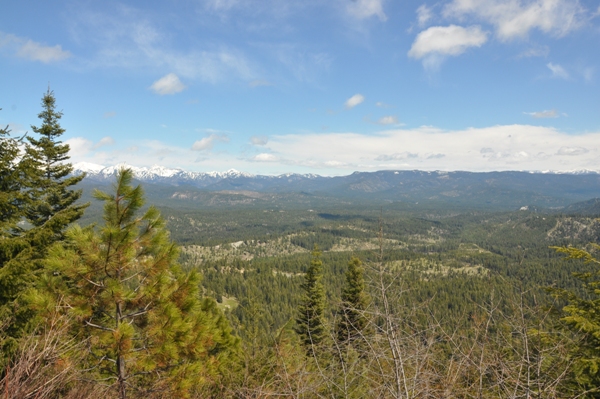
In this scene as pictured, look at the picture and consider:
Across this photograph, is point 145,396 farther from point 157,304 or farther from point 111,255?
point 111,255

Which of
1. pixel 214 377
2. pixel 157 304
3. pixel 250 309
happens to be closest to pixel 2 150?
pixel 157 304

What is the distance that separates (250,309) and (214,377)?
5.18 meters

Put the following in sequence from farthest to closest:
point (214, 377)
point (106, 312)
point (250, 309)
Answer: point (250, 309) → point (214, 377) → point (106, 312)

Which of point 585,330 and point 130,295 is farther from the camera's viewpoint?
point 585,330

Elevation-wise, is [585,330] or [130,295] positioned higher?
[130,295]

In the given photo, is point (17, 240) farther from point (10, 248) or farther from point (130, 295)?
point (130, 295)

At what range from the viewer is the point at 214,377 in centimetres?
747

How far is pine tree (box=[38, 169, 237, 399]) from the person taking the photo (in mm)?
5438

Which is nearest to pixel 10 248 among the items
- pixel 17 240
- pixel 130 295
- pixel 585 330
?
pixel 17 240

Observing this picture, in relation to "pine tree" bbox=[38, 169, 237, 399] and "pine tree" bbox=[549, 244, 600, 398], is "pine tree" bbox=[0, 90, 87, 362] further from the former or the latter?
"pine tree" bbox=[549, 244, 600, 398]

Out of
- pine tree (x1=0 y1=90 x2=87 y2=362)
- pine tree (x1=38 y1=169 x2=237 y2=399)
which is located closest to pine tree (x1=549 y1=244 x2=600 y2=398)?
pine tree (x1=38 y1=169 x2=237 y2=399)

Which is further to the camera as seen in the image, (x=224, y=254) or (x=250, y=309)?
(x=224, y=254)

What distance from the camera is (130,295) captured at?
219 inches

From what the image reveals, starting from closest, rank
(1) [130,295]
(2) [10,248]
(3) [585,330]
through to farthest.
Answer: (1) [130,295]
(2) [10,248]
(3) [585,330]
